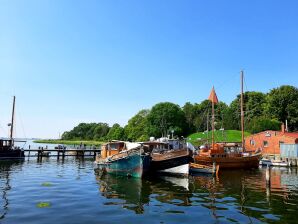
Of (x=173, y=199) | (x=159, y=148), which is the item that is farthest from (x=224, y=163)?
(x=173, y=199)

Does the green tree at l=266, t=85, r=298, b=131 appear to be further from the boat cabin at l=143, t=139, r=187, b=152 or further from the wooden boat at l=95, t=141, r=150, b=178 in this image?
the wooden boat at l=95, t=141, r=150, b=178

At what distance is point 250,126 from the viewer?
85.1m

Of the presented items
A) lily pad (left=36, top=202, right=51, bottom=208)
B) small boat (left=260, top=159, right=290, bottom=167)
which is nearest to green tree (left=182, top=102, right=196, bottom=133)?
small boat (left=260, top=159, right=290, bottom=167)

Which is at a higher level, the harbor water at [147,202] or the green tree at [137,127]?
the green tree at [137,127]

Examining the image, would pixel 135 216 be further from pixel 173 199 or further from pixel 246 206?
pixel 246 206

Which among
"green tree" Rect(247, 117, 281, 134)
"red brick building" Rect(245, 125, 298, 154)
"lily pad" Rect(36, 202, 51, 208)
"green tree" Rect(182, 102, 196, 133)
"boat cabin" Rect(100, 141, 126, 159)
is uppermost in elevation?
"green tree" Rect(182, 102, 196, 133)

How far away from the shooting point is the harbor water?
15.4 m

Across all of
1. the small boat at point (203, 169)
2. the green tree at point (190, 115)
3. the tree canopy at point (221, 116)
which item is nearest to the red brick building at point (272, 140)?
the tree canopy at point (221, 116)

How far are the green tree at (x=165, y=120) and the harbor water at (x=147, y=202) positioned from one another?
72.9 m

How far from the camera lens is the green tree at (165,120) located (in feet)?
335

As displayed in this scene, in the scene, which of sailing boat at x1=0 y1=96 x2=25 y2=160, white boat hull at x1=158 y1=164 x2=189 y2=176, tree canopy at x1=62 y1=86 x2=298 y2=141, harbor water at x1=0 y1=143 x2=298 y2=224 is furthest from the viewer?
tree canopy at x1=62 y1=86 x2=298 y2=141

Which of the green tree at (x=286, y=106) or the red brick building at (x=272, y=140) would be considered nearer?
the red brick building at (x=272, y=140)

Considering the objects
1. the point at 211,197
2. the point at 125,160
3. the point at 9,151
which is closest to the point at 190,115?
the point at 9,151

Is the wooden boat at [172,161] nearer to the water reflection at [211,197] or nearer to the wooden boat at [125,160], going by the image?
the water reflection at [211,197]
